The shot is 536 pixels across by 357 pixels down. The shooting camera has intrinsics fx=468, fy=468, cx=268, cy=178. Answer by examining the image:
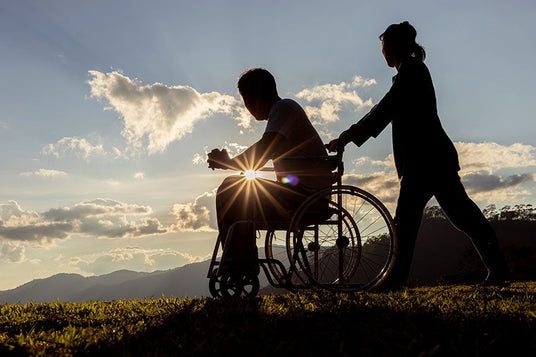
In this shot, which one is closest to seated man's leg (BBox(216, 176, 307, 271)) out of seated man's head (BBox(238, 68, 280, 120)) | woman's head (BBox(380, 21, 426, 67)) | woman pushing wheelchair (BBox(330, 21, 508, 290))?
seated man's head (BBox(238, 68, 280, 120))

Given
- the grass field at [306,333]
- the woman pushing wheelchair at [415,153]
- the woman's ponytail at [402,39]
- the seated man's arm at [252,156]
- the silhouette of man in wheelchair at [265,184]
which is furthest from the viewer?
the woman's ponytail at [402,39]

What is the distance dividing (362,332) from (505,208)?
11490 cm

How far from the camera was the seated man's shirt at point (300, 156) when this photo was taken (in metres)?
4.58

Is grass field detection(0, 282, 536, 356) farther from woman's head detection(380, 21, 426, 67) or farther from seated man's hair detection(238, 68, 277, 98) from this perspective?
woman's head detection(380, 21, 426, 67)

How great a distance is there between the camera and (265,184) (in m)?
4.58

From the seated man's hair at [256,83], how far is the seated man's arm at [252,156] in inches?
21.9

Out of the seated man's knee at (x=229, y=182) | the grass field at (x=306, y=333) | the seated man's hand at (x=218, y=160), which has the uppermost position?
the seated man's hand at (x=218, y=160)

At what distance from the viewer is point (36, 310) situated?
5.32 meters

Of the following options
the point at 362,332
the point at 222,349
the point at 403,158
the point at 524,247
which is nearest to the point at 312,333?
the point at 362,332

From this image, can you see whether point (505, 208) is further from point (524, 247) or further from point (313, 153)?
point (313, 153)

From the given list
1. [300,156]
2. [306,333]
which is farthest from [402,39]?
[306,333]

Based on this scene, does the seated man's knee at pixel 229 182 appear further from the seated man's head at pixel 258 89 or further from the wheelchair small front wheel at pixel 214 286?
the wheelchair small front wheel at pixel 214 286

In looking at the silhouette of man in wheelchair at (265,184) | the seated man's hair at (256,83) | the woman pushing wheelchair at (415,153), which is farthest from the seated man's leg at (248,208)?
the woman pushing wheelchair at (415,153)

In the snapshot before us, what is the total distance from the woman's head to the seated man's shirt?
1.48m
